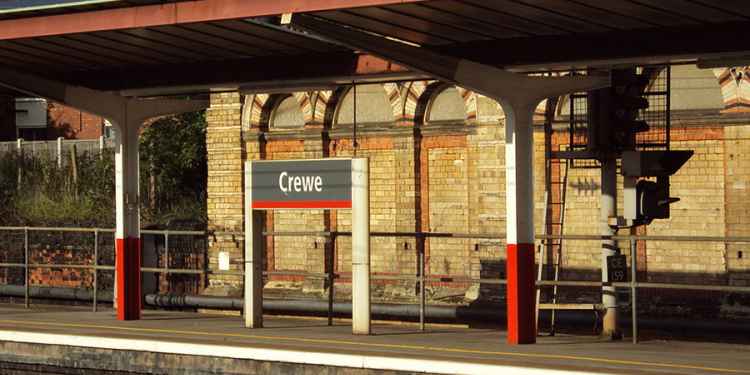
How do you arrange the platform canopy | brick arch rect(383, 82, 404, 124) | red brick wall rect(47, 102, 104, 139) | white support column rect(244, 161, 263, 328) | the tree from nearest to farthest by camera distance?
the platform canopy
white support column rect(244, 161, 263, 328)
brick arch rect(383, 82, 404, 124)
the tree
red brick wall rect(47, 102, 104, 139)

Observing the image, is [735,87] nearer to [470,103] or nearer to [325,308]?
[470,103]

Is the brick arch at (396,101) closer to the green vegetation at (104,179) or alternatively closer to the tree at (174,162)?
the green vegetation at (104,179)

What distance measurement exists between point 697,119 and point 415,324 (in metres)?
4.70

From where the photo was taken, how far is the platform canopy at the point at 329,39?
14156 millimetres

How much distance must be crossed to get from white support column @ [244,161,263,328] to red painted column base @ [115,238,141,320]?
7.26 ft

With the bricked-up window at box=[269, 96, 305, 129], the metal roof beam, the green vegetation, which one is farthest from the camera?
the green vegetation

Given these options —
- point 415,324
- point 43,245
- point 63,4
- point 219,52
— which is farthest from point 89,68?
point 43,245

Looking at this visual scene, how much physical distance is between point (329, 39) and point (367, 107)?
1028 cm

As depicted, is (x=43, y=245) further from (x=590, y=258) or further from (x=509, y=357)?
(x=509, y=357)

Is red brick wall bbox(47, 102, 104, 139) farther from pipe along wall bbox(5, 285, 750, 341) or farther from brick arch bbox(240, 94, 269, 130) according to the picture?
brick arch bbox(240, 94, 269, 130)

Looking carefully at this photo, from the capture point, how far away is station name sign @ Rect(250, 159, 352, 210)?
1662cm

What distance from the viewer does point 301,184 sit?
1700 centimetres

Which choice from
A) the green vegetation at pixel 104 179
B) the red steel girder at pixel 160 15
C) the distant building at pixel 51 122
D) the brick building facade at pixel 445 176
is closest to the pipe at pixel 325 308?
the brick building facade at pixel 445 176

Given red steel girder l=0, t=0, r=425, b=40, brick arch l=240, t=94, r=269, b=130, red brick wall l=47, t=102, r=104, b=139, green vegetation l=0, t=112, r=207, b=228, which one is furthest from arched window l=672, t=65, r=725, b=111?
red brick wall l=47, t=102, r=104, b=139
